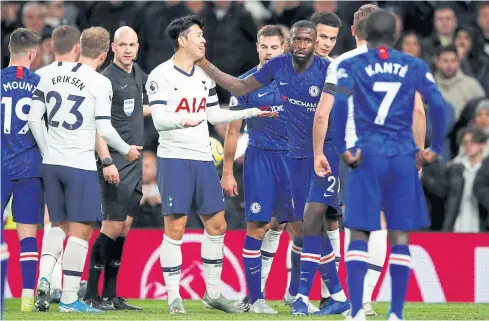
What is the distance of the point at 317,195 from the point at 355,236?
1689 millimetres

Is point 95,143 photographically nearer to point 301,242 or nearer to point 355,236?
point 301,242

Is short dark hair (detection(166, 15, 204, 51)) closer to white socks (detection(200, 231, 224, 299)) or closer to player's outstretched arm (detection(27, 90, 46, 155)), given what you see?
player's outstretched arm (detection(27, 90, 46, 155))

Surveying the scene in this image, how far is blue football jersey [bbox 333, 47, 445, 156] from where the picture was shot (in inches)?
323

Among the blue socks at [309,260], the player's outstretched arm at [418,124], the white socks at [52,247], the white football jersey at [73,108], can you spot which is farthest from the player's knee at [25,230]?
the player's outstretched arm at [418,124]

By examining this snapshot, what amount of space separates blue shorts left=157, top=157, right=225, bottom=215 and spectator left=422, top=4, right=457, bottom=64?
6.43 meters

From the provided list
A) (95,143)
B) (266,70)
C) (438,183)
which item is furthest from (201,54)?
(438,183)

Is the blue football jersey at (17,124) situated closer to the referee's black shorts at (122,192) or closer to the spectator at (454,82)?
the referee's black shorts at (122,192)

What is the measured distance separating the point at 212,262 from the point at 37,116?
6.66 feet

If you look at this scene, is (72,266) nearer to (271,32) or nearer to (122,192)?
(122,192)

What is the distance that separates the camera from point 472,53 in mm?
15727

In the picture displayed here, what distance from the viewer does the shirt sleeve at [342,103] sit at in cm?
815

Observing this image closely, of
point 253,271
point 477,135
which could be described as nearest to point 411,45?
point 477,135

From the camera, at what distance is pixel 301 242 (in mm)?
10945

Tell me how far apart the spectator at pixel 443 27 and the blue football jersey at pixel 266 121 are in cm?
524
